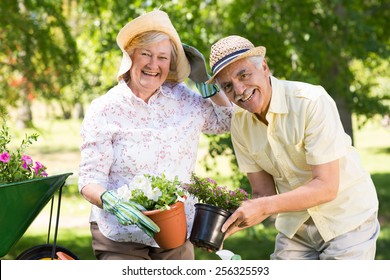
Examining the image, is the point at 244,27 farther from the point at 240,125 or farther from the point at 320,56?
the point at 240,125

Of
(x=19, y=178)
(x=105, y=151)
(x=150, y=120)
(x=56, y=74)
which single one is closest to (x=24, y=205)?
(x=19, y=178)

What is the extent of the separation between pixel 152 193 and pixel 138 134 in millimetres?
395

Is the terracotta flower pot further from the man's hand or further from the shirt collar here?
the shirt collar

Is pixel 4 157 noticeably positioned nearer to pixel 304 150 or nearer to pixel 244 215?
pixel 244 215

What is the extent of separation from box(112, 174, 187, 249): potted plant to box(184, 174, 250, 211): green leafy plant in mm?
98

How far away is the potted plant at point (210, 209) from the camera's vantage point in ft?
8.90

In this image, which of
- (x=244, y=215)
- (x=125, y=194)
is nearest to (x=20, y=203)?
(x=125, y=194)

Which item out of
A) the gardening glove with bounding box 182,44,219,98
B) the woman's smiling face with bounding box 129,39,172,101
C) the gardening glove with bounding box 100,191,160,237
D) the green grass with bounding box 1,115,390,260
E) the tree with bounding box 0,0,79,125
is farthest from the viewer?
the green grass with bounding box 1,115,390,260

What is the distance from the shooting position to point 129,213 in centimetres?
257

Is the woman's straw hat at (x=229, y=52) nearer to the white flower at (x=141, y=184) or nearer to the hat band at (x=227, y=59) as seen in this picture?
the hat band at (x=227, y=59)

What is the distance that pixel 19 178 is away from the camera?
2.77 meters

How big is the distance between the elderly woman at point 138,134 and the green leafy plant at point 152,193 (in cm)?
21

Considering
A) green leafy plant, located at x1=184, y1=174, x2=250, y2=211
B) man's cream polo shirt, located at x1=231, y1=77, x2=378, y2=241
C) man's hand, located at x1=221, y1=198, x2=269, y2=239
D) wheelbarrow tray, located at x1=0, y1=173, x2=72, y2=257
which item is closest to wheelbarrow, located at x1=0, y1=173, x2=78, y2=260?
wheelbarrow tray, located at x1=0, y1=173, x2=72, y2=257

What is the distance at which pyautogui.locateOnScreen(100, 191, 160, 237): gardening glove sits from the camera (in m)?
2.57
